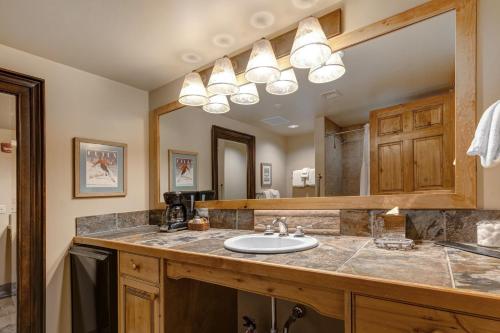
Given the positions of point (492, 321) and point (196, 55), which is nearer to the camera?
point (492, 321)

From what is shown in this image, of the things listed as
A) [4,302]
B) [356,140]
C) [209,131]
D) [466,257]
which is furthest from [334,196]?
[4,302]

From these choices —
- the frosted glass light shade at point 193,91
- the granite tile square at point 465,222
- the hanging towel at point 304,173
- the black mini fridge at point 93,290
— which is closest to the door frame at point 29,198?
the black mini fridge at point 93,290

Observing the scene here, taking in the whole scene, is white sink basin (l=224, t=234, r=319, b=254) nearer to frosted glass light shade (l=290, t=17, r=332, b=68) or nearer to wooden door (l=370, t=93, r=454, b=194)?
wooden door (l=370, t=93, r=454, b=194)

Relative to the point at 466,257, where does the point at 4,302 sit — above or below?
below

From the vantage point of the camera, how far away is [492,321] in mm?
622

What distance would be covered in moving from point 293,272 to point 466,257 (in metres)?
0.62

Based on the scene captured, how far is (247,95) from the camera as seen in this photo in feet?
6.06

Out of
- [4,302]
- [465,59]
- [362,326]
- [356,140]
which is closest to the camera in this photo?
[362,326]

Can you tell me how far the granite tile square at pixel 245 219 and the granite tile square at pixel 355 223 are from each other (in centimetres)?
62

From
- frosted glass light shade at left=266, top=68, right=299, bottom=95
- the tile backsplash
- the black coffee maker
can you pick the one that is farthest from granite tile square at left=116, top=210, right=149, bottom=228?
frosted glass light shade at left=266, top=68, right=299, bottom=95

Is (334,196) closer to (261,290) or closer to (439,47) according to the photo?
(261,290)

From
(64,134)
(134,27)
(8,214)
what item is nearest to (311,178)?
(134,27)

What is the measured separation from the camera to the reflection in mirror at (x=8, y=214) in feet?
5.55

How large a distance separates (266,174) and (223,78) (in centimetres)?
69
